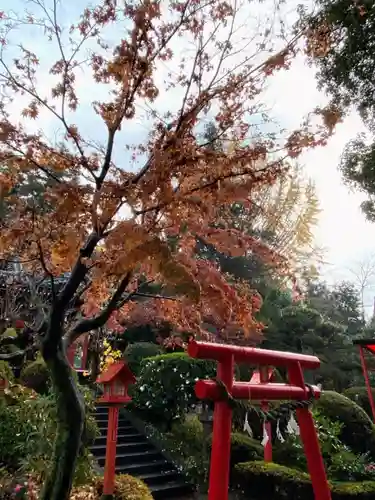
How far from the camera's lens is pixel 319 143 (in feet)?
10.7

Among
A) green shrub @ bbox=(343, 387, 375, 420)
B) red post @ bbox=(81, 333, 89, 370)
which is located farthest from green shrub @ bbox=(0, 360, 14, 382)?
green shrub @ bbox=(343, 387, 375, 420)

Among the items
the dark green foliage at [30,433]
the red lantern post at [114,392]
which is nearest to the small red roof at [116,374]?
the red lantern post at [114,392]

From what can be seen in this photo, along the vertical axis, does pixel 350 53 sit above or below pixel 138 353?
above

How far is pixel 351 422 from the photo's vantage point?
920cm

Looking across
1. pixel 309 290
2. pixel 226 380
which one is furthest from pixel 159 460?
pixel 309 290

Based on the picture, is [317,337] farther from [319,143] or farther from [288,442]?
[319,143]

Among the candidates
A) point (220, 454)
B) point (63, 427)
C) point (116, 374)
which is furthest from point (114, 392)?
point (220, 454)

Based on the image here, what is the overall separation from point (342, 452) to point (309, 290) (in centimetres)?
1453

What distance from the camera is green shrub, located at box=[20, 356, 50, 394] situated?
343 inches

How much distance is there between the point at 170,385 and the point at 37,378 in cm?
305

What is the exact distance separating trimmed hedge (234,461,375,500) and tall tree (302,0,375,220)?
4758 mm

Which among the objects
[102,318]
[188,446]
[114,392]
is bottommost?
[188,446]

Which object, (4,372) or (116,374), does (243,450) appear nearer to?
(116,374)

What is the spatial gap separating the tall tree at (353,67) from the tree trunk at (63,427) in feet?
13.9
